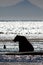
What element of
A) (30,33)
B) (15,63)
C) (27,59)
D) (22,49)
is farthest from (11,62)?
(30,33)

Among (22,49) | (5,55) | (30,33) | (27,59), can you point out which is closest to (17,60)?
(27,59)

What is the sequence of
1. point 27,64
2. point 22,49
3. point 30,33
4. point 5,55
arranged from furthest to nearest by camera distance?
1. point 30,33
2. point 22,49
3. point 5,55
4. point 27,64

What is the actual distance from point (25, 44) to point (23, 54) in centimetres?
168

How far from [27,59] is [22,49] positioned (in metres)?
1.68

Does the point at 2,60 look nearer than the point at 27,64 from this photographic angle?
No

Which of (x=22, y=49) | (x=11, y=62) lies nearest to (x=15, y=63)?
(x=11, y=62)

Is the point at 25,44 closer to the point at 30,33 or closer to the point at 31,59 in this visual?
the point at 31,59

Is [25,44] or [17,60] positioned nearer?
[17,60]

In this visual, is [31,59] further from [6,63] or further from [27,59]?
[6,63]

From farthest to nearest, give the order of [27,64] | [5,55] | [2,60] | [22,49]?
[22,49], [5,55], [2,60], [27,64]

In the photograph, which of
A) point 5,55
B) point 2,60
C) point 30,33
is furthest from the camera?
point 30,33

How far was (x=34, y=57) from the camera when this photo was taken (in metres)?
7.34

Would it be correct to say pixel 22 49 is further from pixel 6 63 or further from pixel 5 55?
pixel 6 63

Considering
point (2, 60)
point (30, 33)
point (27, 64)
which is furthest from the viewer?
point (30, 33)
